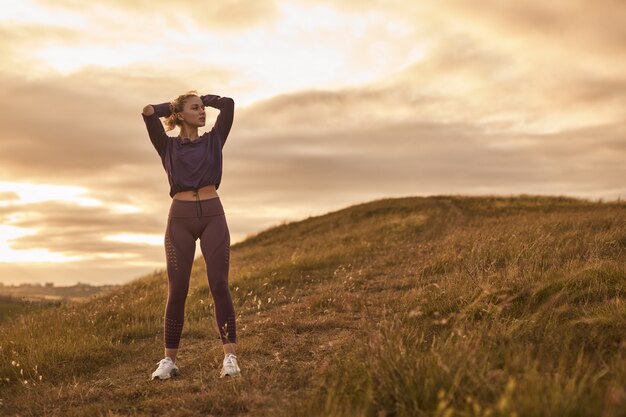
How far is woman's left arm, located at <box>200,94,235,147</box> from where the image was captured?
6347mm

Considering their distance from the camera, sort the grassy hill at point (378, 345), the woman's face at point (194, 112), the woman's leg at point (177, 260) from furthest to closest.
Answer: the woman's face at point (194, 112) < the woman's leg at point (177, 260) < the grassy hill at point (378, 345)

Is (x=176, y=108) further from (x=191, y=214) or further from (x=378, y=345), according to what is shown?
(x=378, y=345)

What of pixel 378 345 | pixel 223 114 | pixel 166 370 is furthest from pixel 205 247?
pixel 378 345

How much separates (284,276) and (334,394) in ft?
29.8

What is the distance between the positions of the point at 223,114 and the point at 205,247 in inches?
60.5

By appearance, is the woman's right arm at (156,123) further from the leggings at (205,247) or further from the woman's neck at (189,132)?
the leggings at (205,247)

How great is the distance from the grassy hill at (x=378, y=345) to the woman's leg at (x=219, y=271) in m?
0.42

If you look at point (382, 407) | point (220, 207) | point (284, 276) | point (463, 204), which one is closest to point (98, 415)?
point (220, 207)

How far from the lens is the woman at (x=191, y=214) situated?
5.99 metres

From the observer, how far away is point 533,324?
5.40m

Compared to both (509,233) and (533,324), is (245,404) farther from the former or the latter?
(509,233)

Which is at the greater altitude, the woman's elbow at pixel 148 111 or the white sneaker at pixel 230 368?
the woman's elbow at pixel 148 111

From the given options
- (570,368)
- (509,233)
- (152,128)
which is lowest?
(570,368)

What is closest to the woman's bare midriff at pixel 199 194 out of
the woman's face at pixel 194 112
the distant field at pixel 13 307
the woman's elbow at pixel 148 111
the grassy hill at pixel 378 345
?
the woman's face at pixel 194 112
